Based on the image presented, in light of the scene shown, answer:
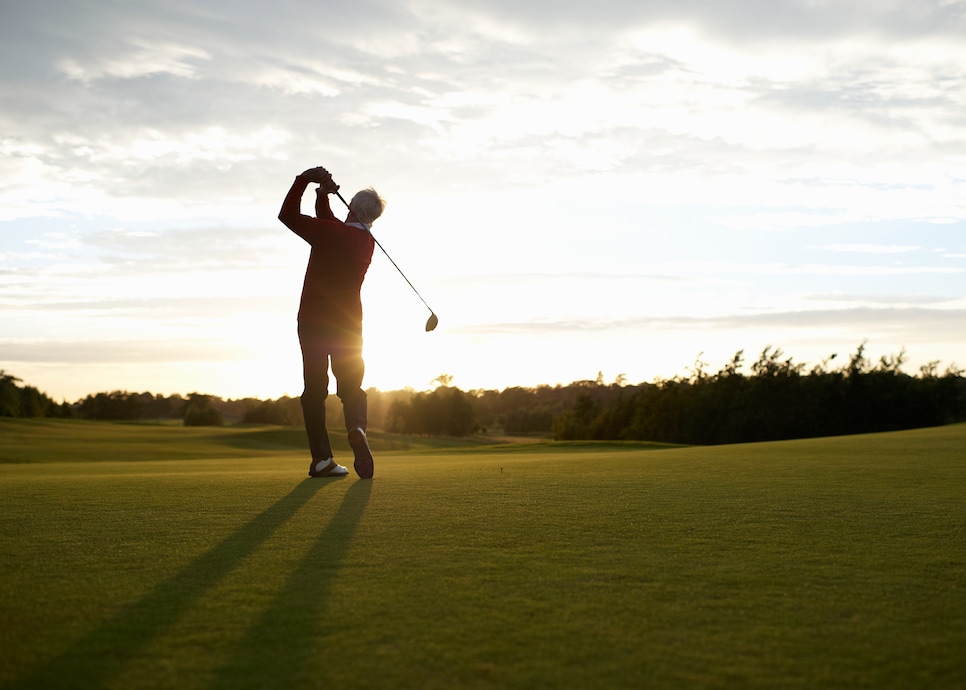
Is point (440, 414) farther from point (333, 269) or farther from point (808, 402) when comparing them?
point (333, 269)

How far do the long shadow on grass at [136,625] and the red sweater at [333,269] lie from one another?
2996 millimetres

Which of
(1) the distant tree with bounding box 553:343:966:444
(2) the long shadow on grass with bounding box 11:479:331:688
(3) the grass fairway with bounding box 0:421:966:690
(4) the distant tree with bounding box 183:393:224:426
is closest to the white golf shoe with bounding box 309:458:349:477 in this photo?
(3) the grass fairway with bounding box 0:421:966:690

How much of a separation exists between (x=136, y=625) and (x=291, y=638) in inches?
19.1

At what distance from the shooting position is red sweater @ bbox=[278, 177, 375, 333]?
6363mm

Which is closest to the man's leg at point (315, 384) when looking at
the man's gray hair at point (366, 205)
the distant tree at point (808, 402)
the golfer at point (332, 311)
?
the golfer at point (332, 311)

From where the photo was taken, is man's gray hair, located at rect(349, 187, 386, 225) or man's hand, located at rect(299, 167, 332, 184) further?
man's gray hair, located at rect(349, 187, 386, 225)

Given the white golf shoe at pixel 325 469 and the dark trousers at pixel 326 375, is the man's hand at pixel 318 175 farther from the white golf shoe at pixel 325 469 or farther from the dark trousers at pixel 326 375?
the white golf shoe at pixel 325 469

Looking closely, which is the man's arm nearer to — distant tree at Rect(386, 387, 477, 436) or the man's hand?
the man's hand

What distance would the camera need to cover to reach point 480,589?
278 centimetres

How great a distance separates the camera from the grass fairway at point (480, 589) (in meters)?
2.08

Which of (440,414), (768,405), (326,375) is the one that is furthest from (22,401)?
(326,375)

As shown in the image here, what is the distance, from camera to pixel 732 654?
2184 mm

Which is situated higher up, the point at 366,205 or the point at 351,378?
the point at 366,205

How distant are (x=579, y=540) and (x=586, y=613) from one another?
3.60 feet
